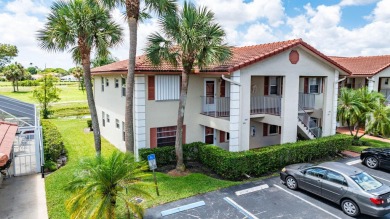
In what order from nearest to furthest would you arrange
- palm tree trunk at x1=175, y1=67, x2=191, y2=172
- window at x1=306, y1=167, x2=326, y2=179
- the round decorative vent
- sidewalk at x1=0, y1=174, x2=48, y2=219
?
sidewalk at x1=0, y1=174, x2=48, y2=219, window at x1=306, y1=167, x2=326, y2=179, palm tree trunk at x1=175, y1=67, x2=191, y2=172, the round decorative vent

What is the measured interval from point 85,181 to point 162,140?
27.5ft

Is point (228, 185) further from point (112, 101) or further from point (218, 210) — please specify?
point (112, 101)

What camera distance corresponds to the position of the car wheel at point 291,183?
12404mm

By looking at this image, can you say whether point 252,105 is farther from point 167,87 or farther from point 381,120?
point 381,120

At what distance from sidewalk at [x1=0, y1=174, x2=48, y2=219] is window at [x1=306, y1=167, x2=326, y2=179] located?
35.8 feet

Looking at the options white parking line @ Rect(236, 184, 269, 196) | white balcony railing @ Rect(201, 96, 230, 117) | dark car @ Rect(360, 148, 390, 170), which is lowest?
white parking line @ Rect(236, 184, 269, 196)

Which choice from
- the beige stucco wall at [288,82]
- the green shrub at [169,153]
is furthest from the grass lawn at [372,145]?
the green shrub at [169,153]

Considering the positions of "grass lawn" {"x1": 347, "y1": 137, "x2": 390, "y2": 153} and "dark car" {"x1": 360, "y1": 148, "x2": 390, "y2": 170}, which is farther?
"grass lawn" {"x1": 347, "y1": 137, "x2": 390, "y2": 153}

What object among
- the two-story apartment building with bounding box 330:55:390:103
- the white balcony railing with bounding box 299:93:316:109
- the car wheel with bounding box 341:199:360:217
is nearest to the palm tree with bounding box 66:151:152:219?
the car wheel with bounding box 341:199:360:217

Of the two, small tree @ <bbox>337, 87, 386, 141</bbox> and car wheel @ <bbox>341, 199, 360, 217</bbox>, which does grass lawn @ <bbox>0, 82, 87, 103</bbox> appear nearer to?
small tree @ <bbox>337, 87, 386, 141</bbox>

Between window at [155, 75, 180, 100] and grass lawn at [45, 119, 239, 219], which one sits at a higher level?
window at [155, 75, 180, 100]

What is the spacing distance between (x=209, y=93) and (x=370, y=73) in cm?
1764

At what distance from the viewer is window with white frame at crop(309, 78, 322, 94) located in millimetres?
21433

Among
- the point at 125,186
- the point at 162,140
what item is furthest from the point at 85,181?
the point at 162,140
